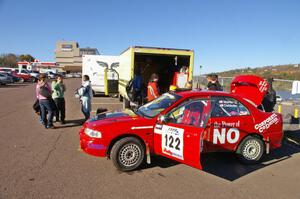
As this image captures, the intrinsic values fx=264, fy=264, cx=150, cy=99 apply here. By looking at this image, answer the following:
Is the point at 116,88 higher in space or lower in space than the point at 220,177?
higher

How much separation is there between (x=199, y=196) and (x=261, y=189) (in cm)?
116

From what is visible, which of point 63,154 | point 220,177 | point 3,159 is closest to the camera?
point 220,177

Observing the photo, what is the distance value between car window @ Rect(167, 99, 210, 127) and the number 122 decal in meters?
0.24

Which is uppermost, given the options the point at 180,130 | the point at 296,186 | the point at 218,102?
the point at 218,102

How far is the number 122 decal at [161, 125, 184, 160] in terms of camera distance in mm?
4609

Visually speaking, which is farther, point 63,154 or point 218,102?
point 63,154

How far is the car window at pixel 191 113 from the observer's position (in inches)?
198

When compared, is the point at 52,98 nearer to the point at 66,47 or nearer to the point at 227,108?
the point at 227,108

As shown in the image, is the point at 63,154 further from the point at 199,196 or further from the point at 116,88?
the point at 116,88

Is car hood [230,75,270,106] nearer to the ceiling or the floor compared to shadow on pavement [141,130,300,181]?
nearer to the ceiling

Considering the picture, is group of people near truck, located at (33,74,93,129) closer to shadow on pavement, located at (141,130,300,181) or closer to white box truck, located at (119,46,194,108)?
white box truck, located at (119,46,194,108)

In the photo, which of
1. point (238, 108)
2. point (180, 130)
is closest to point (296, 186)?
point (238, 108)

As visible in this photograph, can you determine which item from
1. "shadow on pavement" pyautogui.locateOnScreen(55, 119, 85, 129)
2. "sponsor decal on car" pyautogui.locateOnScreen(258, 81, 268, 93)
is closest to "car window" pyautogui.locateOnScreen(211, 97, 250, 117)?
"sponsor decal on car" pyautogui.locateOnScreen(258, 81, 268, 93)

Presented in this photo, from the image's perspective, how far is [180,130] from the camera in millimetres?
4656
